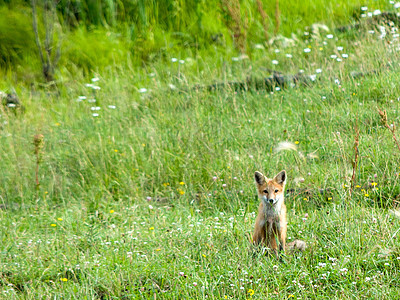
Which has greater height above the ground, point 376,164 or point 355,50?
point 355,50

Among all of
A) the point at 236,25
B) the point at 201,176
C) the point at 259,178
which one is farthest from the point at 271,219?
the point at 236,25

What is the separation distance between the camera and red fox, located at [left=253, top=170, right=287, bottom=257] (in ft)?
13.6

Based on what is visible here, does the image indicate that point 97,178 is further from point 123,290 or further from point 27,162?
point 123,290

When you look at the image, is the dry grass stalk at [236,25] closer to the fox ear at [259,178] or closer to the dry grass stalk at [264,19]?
the dry grass stalk at [264,19]

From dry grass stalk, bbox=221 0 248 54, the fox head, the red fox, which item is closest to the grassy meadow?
the red fox

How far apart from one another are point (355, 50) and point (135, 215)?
5.74 meters

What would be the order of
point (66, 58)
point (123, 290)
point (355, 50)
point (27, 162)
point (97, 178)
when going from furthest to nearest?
point (66, 58), point (355, 50), point (27, 162), point (97, 178), point (123, 290)

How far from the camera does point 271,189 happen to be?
4.20 m

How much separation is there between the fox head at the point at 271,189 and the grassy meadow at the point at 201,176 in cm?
49

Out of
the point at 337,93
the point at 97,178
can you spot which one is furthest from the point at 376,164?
the point at 97,178

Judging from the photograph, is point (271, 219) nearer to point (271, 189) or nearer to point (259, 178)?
point (271, 189)

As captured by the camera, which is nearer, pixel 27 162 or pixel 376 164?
pixel 376 164

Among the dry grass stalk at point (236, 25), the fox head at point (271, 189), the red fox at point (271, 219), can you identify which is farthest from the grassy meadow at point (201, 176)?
the fox head at point (271, 189)

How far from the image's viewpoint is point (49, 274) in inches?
173
